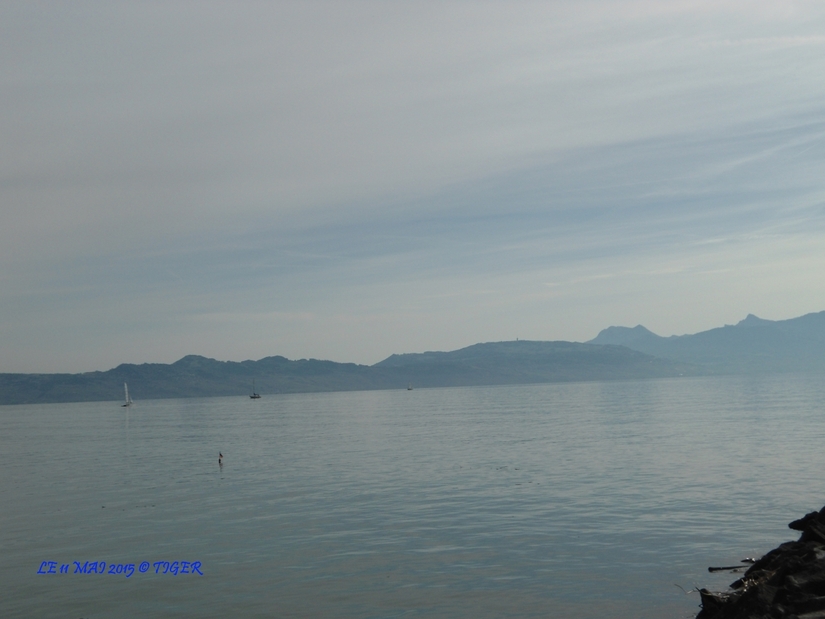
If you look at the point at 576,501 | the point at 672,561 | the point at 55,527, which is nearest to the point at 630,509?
the point at 576,501

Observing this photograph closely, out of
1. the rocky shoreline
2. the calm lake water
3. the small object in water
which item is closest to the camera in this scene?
the rocky shoreline

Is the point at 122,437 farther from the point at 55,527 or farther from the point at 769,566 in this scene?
the point at 769,566

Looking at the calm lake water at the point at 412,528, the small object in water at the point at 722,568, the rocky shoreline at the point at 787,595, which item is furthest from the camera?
the small object in water at the point at 722,568

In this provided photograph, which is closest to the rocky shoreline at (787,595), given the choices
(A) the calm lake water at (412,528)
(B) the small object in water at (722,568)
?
(A) the calm lake water at (412,528)

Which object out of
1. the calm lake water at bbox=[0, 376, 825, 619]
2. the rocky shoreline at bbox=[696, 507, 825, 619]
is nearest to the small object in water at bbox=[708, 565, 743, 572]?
the calm lake water at bbox=[0, 376, 825, 619]

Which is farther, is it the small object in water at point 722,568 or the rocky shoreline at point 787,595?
the small object in water at point 722,568

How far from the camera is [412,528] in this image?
36000mm

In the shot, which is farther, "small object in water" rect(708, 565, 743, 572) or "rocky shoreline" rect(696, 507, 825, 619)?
"small object in water" rect(708, 565, 743, 572)

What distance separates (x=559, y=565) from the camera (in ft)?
93.1

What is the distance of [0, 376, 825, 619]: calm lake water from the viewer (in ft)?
83.4

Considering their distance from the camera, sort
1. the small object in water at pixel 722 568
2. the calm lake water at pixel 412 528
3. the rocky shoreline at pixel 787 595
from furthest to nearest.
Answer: the small object in water at pixel 722 568
the calm lake water at pixel 412 528
the rocky shoreline at pixel 787 595

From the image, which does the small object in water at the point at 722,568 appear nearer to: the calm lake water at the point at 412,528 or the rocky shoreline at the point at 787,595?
the calm lake water at the point at 412,528

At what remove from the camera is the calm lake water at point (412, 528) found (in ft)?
83.4

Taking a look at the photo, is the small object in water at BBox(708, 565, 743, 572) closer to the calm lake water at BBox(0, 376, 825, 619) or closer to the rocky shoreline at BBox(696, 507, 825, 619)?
the calm lake water at BBox(0, 376, 825, 619)
